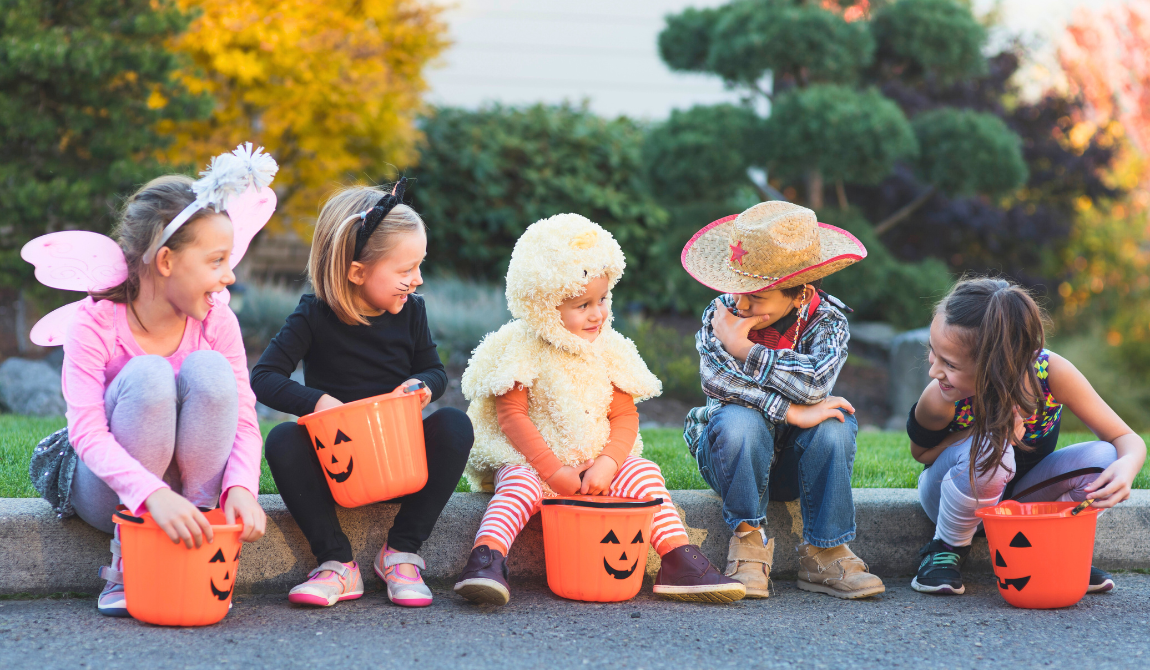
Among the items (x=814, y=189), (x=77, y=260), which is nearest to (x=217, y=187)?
(x=77, y=260)

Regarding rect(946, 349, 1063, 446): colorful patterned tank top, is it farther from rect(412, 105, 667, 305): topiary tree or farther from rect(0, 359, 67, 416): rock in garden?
rect(412, 105, 667, 305): topiary tree

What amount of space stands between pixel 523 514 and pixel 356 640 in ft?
1.91

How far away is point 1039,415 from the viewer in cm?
249

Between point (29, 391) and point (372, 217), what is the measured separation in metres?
3.69

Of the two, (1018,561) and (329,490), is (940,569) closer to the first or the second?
(1018,561)

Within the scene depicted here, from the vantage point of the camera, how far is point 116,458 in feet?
6.37

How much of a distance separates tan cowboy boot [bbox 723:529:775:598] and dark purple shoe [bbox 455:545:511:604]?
63 cm

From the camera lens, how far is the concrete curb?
87.2 inches

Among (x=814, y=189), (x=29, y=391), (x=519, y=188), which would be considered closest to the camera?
(x=29, y=391)

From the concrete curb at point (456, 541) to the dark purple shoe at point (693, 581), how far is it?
236 mm

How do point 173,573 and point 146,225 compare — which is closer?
point 173,573

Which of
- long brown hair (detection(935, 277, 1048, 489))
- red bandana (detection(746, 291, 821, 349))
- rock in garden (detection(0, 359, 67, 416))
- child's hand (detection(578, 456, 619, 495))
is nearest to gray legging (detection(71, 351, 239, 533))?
child's hand (detection(578, 456, 619, 495))

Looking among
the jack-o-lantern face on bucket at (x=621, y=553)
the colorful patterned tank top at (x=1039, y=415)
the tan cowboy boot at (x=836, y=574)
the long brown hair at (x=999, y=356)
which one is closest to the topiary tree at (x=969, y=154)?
the colorful patterned tank top at (x=1039, y=415)

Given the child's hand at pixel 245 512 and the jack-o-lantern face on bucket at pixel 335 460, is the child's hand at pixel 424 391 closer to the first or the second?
the jack-o-lantern face on bucket at pixel 335 460
